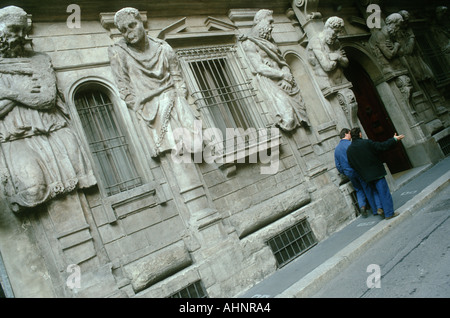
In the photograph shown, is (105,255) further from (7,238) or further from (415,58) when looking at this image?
(415,58)

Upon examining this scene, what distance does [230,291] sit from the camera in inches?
173

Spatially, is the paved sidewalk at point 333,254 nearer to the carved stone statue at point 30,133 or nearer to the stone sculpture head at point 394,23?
the carved stone statue at point 30,133

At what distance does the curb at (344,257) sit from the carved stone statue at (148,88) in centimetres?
256

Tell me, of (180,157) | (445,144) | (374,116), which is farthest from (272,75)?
(445,144)

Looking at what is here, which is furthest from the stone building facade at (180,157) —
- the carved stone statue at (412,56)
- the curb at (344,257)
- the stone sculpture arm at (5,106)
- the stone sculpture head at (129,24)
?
the carved stone statue at (412,56)

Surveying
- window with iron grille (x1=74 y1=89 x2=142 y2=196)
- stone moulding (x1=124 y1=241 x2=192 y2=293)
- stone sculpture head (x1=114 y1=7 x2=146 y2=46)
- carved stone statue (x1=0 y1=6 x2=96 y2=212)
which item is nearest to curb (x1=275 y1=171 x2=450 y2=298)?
stone moulding (x1=124 y1=241 x2=192 y2=293)

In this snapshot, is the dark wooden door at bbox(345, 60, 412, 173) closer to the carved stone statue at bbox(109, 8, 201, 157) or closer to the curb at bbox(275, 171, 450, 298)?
the curb at bbox(275, 171, 450, 298)

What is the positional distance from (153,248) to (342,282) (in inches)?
103

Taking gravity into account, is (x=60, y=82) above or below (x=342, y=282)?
above

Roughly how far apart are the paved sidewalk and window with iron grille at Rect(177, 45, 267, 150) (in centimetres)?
251

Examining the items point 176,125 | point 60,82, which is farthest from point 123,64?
point 176,125

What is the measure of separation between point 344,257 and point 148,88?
3.96 meters

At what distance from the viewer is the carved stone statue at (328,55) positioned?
7.04 meters

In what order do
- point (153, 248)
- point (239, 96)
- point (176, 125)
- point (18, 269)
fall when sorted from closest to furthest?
point (18, 269)
point (153, 248)
point (176, 125)
point (239, 96)
